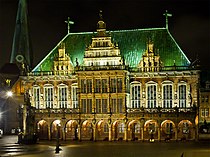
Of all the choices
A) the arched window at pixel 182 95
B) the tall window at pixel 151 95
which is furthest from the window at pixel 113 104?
the arched window at pixel 182 95

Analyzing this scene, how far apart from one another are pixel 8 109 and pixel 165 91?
121 ft

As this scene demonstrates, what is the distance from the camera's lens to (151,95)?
71438 mm

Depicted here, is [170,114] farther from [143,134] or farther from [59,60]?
[59,60]

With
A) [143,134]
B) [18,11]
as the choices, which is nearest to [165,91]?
[143,134]

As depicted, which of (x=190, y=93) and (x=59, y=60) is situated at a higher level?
(x=59, y=60)

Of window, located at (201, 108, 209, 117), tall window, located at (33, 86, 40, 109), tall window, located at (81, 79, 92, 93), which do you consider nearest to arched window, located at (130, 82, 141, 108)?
tall window, located at (81, 79, 92, 93)

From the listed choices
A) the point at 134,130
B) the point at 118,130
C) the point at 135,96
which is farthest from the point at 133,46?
the point at 118,130

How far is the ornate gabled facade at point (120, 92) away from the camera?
6856cm

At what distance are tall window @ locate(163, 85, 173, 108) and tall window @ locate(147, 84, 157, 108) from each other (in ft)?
4.23

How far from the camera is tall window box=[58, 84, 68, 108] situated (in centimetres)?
7419

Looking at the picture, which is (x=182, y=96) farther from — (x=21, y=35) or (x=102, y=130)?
(x=21, y=35)

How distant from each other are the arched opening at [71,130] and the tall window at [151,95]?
1098cm

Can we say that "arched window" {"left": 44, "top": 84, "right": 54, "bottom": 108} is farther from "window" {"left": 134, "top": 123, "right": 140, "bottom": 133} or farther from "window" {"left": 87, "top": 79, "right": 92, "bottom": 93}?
"window" {"left": 134, "top": 123, "right": 140, "bottom": 133}

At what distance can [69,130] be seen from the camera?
7325 centimetres
